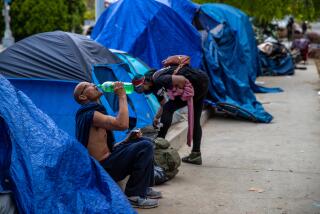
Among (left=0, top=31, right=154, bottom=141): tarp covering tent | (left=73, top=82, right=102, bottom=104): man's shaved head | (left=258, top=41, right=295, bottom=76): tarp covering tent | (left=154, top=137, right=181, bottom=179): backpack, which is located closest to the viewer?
(left=73, top=82, right=102, bottom=104): man's shaved head

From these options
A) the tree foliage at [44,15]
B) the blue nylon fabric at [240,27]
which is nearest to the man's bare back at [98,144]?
the blue nylon fabric at [240,27]

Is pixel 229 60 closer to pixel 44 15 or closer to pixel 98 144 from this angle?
pixel 98 144

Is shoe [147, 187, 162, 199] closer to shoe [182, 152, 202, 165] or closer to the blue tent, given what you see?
shoe [182, 152, 202, 165]

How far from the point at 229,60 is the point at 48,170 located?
28.8ft

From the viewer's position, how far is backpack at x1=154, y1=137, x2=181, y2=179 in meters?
6.07

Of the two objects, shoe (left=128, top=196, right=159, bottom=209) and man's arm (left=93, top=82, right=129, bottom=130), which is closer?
man's arm (left=93, top=82, right=129, bottom=130)

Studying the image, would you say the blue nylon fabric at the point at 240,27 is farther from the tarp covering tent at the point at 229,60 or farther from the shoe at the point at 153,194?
the shoe at the point at 153,194

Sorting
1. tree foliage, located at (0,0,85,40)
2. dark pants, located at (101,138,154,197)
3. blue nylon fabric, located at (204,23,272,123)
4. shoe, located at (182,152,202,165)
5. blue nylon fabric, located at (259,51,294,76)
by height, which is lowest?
tree foliage, located at (0,0,85,40)

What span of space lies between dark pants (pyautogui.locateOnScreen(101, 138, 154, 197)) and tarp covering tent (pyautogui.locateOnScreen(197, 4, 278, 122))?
17.6 feet

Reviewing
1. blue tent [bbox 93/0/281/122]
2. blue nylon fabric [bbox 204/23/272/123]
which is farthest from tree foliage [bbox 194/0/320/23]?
blue nylon fabric [bbox 204/23/272/123]

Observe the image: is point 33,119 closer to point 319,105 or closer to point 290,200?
point 290,200

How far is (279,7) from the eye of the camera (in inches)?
675

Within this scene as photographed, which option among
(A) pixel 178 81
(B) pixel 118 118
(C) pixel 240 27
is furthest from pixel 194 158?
(C) pixel 240 27

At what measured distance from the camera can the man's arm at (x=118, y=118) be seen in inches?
183
